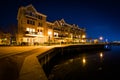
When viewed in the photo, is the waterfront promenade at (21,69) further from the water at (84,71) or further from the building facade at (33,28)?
the building facade at (33,28)

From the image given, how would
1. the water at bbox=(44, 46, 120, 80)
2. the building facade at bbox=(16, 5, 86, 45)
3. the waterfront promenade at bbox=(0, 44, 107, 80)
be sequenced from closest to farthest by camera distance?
the waterfront promenade at bbox=(0, 44, 107, 80), the water at bbox=(44, 46, 120, 80), the building facade at bbox=(16, 5, 86, 45)

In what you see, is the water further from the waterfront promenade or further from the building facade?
the building facade

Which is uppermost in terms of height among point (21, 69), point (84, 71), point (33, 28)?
point (33, 28)

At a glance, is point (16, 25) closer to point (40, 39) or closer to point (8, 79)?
point (40, 39)

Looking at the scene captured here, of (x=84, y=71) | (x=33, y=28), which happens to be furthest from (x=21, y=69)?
(x=33, y=28)

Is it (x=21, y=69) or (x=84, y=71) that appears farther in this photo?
(x=84, y=71)

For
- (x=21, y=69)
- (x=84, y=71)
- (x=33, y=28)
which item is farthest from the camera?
(x=33, y=28)

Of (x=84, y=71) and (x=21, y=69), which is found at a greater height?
(x=21, y=69)

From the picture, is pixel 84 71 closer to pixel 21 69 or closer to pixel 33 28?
pixel 21 69

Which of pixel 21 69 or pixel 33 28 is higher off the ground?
pixel 33 28

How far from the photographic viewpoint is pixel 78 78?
12.3m

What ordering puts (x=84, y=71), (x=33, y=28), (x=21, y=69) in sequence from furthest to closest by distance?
(x=33, y=28) → (x=84, y=71) → (x=21, y=69)

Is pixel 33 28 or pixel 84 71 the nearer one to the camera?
pixel 84 71

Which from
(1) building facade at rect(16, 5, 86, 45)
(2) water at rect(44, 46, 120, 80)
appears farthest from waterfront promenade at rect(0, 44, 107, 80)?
(1) building facade at rect(16, 5, 86, 45)
